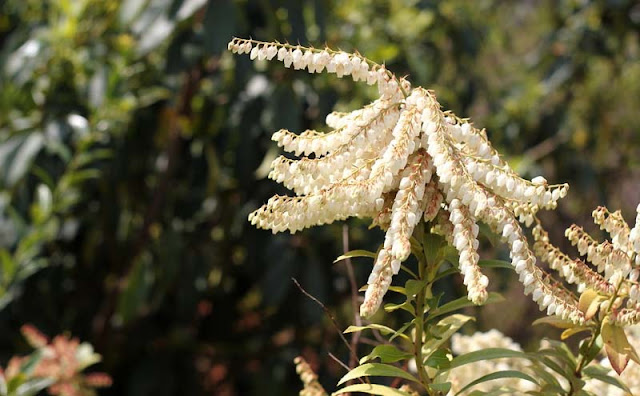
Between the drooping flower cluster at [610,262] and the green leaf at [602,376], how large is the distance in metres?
0.06

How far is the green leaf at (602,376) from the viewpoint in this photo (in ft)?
2.43

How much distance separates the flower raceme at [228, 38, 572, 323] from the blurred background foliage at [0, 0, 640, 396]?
942mm

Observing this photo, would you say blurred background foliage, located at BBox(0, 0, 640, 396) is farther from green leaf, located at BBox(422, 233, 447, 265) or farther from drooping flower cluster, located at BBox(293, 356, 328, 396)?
green leaf, located at BBox(422, 233, 447, 265)

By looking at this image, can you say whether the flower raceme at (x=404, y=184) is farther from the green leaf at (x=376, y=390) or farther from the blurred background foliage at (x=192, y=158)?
the blurred background foliage at (x=192, y=158)

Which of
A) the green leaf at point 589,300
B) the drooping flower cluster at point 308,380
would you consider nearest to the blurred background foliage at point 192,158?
the drooping flower cluster at point 308,380

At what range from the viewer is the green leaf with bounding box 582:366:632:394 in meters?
0.74

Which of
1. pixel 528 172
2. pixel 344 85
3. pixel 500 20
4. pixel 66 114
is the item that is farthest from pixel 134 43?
pixel 500 20

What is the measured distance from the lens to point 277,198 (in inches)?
26.2

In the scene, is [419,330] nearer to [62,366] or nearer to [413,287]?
[413,287]

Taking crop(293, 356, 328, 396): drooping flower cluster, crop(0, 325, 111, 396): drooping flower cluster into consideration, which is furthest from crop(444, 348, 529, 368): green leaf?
crop(0, 325, 111, 396): drooping flower cluster

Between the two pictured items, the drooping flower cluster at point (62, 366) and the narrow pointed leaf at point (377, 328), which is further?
the drooping flower cluster at point (62, 366)

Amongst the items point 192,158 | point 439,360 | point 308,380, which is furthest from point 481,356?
point 192,158

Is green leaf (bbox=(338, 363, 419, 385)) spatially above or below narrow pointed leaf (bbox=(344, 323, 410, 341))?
below

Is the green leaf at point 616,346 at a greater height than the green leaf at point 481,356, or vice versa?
the green leaf at point 481,356
